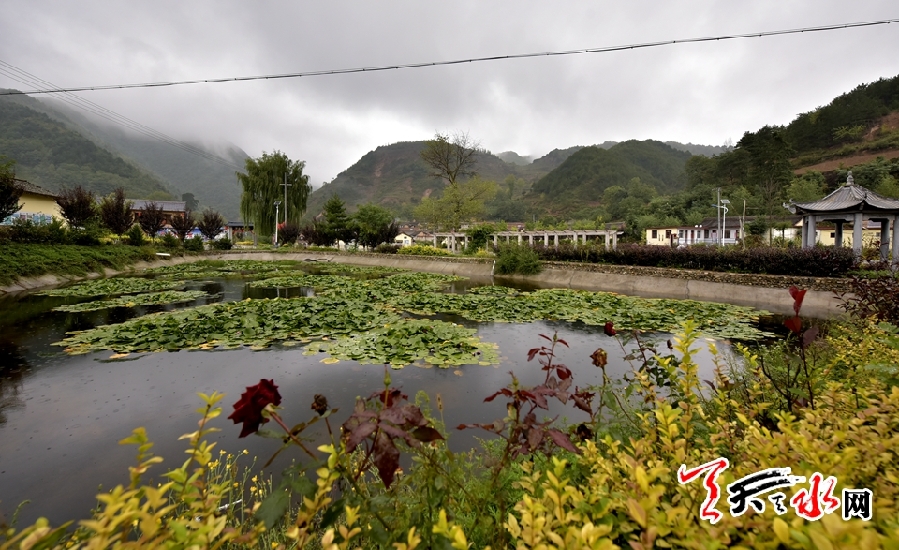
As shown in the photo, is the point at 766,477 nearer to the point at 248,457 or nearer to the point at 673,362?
the point at 673,362

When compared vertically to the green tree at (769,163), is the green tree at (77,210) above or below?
below

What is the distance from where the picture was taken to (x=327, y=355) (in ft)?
20.3

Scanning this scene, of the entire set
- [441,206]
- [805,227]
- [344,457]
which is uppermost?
[441,206]

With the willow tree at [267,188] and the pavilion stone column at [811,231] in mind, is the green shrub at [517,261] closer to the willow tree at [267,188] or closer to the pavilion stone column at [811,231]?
the pavilion stone column at [811,231]

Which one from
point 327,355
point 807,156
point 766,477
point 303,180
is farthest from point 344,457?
point 807,156

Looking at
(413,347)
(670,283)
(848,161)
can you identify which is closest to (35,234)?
(413,347)

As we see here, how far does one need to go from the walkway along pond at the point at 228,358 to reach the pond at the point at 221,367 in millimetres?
22

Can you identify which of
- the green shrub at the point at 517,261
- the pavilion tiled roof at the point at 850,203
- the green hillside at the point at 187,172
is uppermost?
the green hillside at the point at 187,172

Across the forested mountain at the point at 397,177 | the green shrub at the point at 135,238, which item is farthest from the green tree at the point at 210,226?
the forested mountain at the point at 397,177

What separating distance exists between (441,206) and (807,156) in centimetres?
6465

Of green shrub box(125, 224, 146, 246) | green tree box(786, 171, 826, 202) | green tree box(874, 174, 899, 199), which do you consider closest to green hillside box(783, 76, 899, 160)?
green tree box(786, 171, 826, 202)

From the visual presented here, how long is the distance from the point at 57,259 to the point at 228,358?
1702 cm
